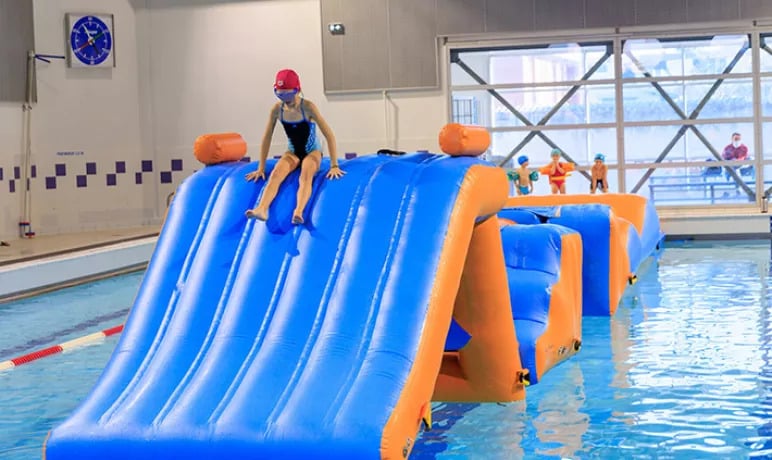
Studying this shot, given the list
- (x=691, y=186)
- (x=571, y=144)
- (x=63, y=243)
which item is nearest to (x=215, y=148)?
(x=63, y=243)

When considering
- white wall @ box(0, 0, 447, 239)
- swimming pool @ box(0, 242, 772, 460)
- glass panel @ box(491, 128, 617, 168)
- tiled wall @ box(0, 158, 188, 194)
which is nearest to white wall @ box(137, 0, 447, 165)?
white wall @ box(0, 0, 447, 239)

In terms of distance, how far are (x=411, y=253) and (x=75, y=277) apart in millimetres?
7774

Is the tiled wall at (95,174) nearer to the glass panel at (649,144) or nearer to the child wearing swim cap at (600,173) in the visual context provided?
the child wearing swim cap at (600,173)

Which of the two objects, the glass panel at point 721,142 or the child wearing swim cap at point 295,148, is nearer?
the child wearing swim cap at point 295,148

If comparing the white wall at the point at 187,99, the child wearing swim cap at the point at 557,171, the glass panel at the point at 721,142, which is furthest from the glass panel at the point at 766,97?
the white wall at the point at 187,99

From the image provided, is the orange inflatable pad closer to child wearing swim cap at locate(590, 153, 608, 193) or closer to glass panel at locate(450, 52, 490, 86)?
child wearing swim cap at locate(590, 153, 608, 193)

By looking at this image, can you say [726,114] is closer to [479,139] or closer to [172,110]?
[172,110]

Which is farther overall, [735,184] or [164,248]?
[735,184]

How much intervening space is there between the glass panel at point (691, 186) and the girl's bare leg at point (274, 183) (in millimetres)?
11263

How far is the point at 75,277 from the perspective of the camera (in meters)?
11.4

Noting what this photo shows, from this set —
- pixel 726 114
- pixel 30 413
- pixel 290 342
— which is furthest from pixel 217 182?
pixel 726 114

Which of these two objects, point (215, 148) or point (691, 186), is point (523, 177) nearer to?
point (691, 186)

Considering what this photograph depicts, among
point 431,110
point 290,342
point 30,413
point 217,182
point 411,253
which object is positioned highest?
point 431,110

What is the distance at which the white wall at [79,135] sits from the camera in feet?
46.7
